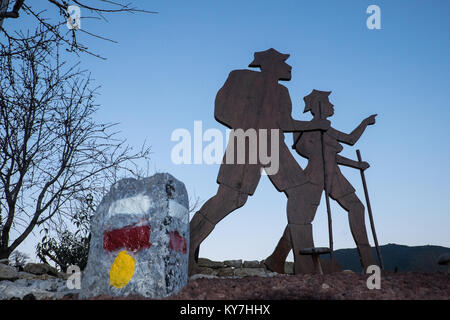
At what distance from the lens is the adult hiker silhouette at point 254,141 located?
5.94m

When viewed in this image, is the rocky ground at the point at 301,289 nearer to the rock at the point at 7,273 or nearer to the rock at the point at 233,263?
the rock at the point at 7,273

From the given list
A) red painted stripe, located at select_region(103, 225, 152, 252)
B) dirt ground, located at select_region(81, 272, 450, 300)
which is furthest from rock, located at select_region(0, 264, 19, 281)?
dirt ground, located at select_region(81, 272, 450, 300)

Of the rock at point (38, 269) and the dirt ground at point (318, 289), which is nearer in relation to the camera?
the dirt ground at point (318, 289)

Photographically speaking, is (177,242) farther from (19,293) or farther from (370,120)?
(370,120)

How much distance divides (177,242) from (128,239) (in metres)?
0.52

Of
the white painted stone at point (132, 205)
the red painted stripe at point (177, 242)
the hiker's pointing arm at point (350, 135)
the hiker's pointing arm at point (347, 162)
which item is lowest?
the red painted stripe at point (177, 242)

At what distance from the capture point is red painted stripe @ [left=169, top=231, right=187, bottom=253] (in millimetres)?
4453

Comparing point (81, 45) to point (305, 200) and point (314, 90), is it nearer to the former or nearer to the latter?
point (305, 200)

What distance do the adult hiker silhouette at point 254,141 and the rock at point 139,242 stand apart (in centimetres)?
119

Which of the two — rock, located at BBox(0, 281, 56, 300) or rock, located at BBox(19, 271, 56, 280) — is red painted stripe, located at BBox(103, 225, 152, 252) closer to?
rock, located at BBox(0, 281, 56, 300)

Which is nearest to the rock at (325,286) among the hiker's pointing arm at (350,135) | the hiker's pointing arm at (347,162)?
the hiker's pointing arm at (347,162)
